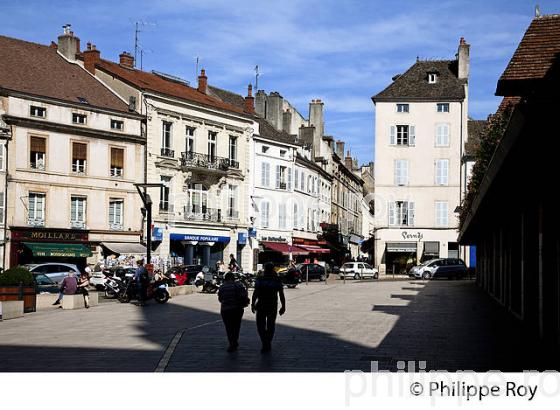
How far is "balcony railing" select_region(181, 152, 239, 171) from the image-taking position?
169 feet

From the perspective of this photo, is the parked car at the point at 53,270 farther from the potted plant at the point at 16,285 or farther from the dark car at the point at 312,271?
the dark car at the point at 312,271

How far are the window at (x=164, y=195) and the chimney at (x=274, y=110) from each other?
1861 cm

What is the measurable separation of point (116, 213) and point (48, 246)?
17.9ft

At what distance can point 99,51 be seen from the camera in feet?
169

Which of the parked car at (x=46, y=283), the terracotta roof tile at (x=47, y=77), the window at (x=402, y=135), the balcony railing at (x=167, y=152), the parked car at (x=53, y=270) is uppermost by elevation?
the terracotta roof tile at (x=47, y=77)

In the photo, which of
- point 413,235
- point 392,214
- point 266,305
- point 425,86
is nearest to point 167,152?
point 392,214

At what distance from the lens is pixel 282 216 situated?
6109 centimetres

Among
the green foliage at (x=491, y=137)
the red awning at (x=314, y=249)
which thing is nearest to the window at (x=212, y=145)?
the red awning at (x=314, y=249)

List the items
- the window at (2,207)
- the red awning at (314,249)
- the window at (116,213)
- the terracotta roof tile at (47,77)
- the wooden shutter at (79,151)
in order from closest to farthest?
the window at (2,207), the terracotta roof tile at (47,77), the wooden shutter at (79,151), the window at (116,213), the red awning at (314,249)

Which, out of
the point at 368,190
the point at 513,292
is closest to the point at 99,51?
the point at 513,292

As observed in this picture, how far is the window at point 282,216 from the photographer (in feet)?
199

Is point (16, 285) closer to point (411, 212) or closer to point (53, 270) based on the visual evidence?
point (53, 270)

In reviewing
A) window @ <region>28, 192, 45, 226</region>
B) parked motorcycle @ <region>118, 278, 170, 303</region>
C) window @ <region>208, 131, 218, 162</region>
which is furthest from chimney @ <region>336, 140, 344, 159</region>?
parked motorcycle @ <region>118, 278, 170, 303</region>
